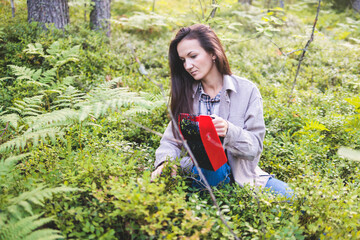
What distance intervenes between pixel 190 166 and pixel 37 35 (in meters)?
4.60

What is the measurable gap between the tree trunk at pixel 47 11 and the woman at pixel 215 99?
3961mm

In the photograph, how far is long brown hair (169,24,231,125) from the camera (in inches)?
114

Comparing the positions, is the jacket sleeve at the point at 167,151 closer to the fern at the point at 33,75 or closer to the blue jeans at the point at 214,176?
the blue jeans at the point at 214,176

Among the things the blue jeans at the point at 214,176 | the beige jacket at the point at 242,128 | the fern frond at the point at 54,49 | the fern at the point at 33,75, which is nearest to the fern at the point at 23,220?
the beige jacket at the point at 242,128

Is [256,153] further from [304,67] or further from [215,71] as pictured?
[304,67]

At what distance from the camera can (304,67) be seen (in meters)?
6.71

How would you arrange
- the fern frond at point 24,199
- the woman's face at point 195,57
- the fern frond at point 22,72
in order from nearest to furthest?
the fern frond at point 24,199
the woman's face at point 195,57
the fern frond at point 22,72

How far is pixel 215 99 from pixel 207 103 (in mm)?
121

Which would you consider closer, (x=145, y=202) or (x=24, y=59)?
(x=145, y=202)

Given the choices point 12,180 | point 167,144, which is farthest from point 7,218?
point 167,144

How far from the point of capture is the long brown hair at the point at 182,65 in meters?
2.90

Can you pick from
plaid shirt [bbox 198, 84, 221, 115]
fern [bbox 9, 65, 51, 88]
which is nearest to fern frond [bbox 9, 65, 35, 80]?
fern [bbox 9, 65, 51, 88]

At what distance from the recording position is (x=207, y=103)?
3.10 metres

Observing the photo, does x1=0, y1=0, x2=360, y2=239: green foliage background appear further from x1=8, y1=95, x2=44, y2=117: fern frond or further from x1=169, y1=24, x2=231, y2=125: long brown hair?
x1=169, y1=24, x2=231, y2=125: long brown hair
